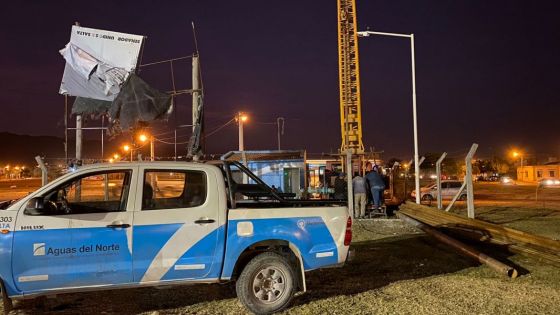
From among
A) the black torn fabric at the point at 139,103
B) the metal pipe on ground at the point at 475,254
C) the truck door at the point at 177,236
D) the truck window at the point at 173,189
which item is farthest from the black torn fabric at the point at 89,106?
the metal pipe on ground at the point at 475,254

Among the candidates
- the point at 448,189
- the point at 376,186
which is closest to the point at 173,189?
the point at 376,186

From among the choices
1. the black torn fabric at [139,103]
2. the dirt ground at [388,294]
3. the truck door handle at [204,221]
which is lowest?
the dirt ground at [388,294]

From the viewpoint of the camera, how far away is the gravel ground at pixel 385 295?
6.05 m

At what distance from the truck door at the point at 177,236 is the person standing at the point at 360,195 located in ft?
34.7

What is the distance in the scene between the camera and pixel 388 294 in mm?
6750

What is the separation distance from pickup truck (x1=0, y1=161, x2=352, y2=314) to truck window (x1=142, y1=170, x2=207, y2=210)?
1 centimetres

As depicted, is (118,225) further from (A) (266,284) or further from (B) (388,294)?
(B) (388,294)

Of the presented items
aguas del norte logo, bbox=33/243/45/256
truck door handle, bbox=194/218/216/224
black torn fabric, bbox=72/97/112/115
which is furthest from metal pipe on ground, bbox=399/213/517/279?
black torn fabric, bbox=72/97/112/115

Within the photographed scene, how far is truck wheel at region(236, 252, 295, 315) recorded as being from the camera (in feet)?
19.3

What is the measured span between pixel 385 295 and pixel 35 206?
14.8ft

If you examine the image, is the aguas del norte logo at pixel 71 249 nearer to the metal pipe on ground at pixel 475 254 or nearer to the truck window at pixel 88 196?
the truck window at pixel 88 196

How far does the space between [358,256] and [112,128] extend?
7.22 m

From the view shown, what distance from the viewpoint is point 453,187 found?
29.8m

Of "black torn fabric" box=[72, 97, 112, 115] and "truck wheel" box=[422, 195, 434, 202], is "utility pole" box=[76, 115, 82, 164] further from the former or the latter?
"truck wheel" box=[422, 195, 434, 202]
